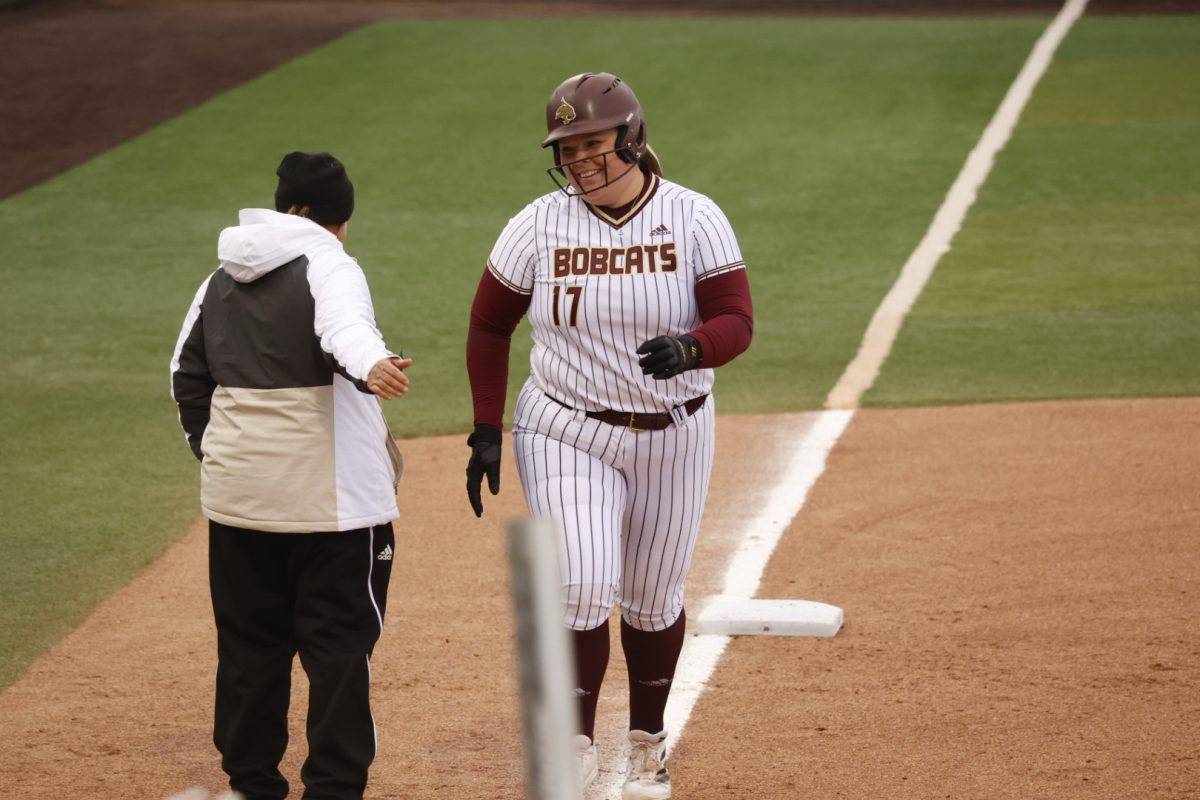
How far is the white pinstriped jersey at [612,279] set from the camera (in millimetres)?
4355

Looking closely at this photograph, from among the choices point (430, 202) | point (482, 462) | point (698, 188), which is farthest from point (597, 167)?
point (698, 188)

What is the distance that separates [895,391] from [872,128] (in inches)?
294

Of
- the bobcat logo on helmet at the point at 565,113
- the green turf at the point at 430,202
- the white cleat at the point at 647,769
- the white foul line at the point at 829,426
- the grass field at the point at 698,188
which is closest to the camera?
the bobcat logo on helmet at the point at 565,113

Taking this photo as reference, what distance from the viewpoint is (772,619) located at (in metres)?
5.80

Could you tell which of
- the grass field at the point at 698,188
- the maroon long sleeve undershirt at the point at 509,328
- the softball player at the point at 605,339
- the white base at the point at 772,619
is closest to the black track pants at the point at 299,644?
the softball player at the point at 605,339

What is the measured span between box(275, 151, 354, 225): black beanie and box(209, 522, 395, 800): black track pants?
0.84m

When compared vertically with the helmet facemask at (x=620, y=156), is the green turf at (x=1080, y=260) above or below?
below

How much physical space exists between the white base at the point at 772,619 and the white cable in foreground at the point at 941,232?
3097 mm

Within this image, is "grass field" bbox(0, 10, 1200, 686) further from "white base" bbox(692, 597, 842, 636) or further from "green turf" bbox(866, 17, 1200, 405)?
"white base" bbox(692, 597, 842, 636)

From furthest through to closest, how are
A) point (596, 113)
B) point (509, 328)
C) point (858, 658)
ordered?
1. point (858, 658)
2. point (509, 328)
3. point (596, 113)

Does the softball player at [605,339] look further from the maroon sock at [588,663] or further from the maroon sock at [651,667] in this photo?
the maroon sock at [651,667]

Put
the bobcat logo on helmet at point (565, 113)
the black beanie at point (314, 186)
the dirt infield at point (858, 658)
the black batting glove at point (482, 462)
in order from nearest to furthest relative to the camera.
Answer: the black beanie at point (314, 186), the bobcat logo on helmet at point (565, 113), the black batting glove at point (482, 462), the dirt infield at point (858, 658)

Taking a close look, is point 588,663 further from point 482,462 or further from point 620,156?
point 620,156

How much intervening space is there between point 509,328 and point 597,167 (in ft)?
1.85
